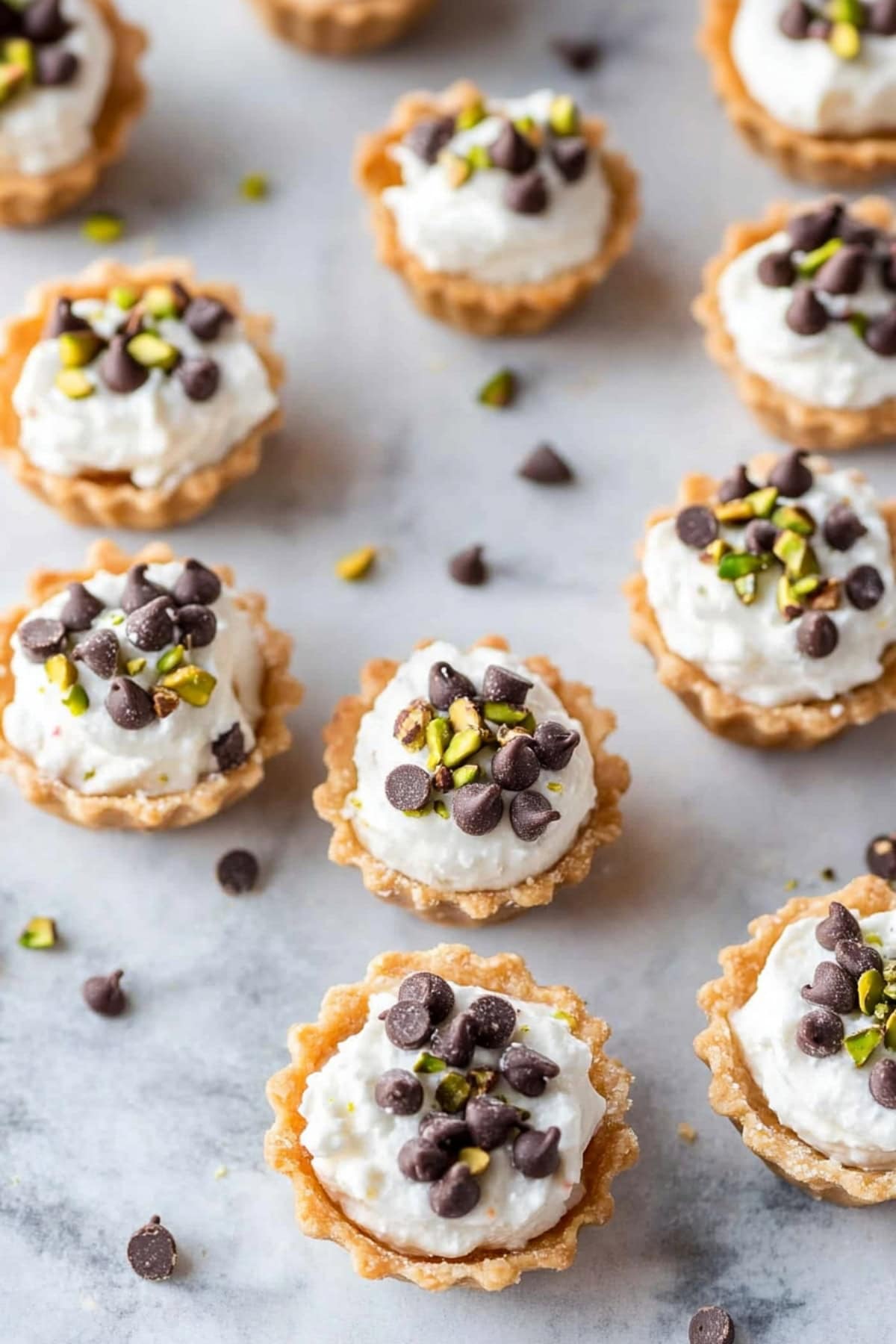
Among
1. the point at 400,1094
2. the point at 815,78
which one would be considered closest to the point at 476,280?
Result: the point at 815,78

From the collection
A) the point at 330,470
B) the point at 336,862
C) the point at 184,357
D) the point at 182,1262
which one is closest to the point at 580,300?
the point at 330,470

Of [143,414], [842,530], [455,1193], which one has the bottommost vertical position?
[455,1193]

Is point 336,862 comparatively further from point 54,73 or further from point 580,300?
point 54,73

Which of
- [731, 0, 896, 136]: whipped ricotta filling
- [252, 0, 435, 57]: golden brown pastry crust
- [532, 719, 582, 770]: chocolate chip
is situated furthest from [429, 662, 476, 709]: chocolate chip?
[252, 0, 435, 57]: golden brown pastry crust

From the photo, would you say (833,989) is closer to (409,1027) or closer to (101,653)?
(409,1027)

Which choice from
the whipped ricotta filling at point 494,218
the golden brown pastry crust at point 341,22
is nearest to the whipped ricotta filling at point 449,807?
the whipped ricotta filling at point 494,218

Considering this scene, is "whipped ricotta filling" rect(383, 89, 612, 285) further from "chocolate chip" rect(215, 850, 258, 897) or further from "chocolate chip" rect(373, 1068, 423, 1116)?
"chocolate chip" rect(373, 1068, 423, 1116)

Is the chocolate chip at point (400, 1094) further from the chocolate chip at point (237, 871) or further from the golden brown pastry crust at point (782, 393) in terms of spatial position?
the golden brown pastry crust at point (782, 393)
